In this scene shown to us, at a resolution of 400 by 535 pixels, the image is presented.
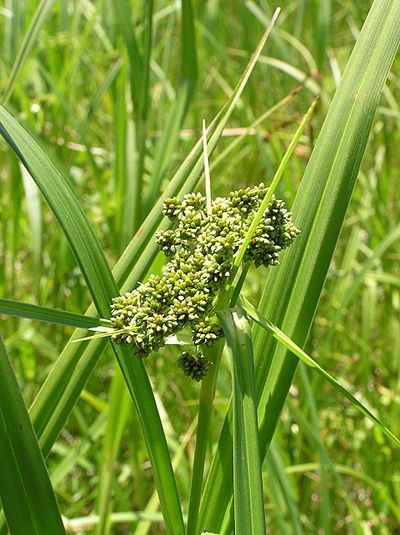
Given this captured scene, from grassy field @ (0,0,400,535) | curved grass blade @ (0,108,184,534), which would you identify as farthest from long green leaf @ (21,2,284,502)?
curved grass blade @ (0,108,184,534)

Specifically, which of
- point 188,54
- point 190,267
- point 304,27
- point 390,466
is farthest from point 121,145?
point 304,27

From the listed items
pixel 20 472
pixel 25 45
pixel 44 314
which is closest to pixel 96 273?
pixel 44 314

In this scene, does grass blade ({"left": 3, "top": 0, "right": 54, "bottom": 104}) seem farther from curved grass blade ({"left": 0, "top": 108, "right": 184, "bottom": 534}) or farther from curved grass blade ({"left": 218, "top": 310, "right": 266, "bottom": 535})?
curved grass blade ({"left": 218, "top": 310, "right": 266, "bottom": 535})

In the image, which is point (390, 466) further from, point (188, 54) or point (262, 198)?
point (262, 198)

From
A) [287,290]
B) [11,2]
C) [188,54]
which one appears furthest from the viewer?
[11,2]

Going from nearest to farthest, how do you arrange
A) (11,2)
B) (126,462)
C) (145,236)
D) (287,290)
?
1. (287,290)
2. (145,236)
3. (11,2)
4. (126,462)

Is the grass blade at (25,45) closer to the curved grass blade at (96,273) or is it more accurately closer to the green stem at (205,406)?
the curved grass blade at (96,273)
